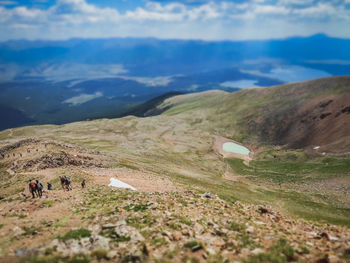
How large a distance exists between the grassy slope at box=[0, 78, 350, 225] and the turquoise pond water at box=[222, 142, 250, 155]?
8.69 metres

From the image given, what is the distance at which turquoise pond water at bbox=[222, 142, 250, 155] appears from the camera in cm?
12900

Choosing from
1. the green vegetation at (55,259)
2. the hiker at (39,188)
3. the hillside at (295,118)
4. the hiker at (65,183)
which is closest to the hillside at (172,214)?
the green vegetation at (55,259)

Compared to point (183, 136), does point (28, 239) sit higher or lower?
lower

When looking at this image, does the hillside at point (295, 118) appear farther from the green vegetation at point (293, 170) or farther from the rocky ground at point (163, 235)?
Result: the rocky ground at point (163, 235)

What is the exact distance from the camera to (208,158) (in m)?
116

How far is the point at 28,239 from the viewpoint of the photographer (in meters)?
17.1

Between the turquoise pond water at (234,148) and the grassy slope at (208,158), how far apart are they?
8.69 metres

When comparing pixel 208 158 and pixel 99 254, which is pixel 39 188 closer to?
pixel 99 254

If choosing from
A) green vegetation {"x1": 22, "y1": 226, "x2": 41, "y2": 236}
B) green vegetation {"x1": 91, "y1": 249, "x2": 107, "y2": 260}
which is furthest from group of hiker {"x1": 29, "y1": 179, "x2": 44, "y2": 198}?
green vegetation {"x1": 91, "y1": 249, "x2": 107, "y2": 260}

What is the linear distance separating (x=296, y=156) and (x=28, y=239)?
107085 mm

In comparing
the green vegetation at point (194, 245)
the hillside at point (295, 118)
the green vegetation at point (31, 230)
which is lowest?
the green vegetation at point (31, 230)

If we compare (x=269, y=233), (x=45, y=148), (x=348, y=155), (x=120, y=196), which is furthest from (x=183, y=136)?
(x=269, y=233)

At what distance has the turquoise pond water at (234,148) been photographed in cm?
12900

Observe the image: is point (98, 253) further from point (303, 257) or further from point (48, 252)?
point (303, 257)
